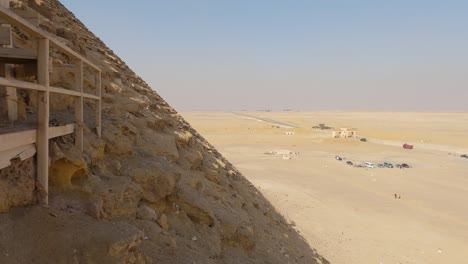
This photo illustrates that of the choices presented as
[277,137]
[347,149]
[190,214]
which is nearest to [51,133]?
[190,214]

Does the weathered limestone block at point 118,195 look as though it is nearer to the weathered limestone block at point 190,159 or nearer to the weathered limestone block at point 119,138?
the weathered limestone block at point 119,138

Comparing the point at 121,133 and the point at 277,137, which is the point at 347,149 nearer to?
the point at 277,137

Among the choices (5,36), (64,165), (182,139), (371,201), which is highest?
(5,36)

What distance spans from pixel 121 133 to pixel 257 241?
3061mm

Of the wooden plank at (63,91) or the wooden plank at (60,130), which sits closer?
the wooden plank at (63,91)

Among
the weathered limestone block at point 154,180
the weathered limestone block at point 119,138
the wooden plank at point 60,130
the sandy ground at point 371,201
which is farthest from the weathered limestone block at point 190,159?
the sandy ground at point 371,201

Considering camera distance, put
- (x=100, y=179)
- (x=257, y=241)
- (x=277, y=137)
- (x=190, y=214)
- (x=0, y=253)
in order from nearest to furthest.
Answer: (x=0, y=253) < (x=100, y=179) < (x=190, y=214) < (x=257, y=241) < (x=277, y=137)

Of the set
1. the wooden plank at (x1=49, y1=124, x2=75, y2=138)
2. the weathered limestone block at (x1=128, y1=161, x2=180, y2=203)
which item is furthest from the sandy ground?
the wooden plank at (x1=49, y1=124, x2=75, y2=138)

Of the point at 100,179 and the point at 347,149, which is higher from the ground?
the point at 100,179

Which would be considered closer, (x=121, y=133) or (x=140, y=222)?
(x=140, y=222)

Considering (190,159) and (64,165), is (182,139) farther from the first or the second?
(64,165)

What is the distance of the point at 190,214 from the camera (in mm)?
5723

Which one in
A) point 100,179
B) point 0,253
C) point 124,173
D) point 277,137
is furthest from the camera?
point 277,137

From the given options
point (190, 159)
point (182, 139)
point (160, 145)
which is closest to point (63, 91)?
point (160, 145)
